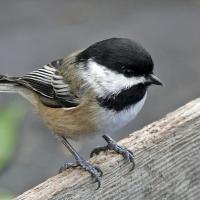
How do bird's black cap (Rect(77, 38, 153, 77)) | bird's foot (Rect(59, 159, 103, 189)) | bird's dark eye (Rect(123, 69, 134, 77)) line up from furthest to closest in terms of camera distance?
bird's dark eye (Rect(123, 69, 134, 77)) < bird's black cap (Rect(77, 38, 153, 77)) < bird's foot (Rect(59, 159, 103, 189))

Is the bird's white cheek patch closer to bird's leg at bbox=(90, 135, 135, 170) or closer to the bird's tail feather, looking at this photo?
bird's leg at bbox=(90, 135, 135, 170)

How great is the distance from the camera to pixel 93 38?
4625mm

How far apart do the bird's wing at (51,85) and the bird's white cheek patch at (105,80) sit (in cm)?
17

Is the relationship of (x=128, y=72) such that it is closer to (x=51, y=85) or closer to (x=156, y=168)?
(x=156, y=168)

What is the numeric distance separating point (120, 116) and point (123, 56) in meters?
0.31

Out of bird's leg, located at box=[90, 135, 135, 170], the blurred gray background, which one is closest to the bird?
bird's leg, located at box=[90, 135, 135, 170]

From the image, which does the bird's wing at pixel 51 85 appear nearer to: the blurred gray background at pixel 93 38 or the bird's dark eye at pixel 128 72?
the bird's dark eye at pixel 128 72

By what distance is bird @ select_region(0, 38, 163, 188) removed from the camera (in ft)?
6.86

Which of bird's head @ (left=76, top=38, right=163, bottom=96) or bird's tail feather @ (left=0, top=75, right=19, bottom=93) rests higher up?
bird's head @ (left=76, top=38, right=163, bottom=96)

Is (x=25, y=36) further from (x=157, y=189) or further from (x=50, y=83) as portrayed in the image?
(x=157, y=189)

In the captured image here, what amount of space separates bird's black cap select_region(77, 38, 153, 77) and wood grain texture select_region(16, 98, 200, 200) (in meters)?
0.19

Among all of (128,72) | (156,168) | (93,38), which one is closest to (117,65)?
(128,72)

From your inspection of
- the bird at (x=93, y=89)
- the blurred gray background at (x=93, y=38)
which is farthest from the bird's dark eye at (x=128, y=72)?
the blurred gray background at (x=93, y=38)

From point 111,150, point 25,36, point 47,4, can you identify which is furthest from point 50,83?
point 47,4
